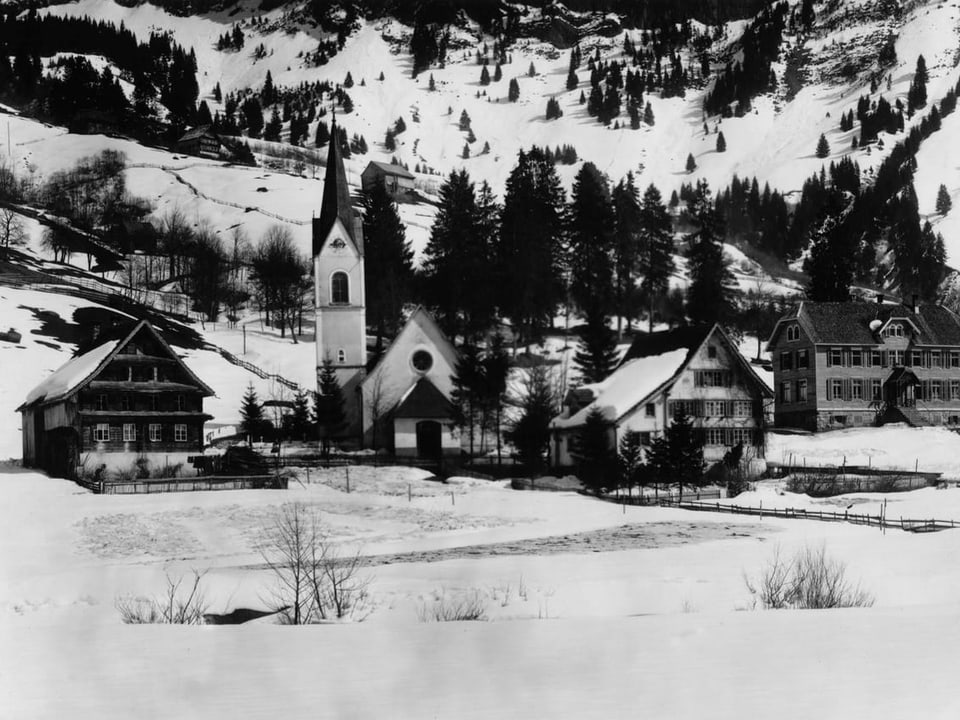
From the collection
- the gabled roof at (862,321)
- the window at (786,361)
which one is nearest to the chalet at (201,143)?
the gabled roof at (862,321)

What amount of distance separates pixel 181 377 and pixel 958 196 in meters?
31.8

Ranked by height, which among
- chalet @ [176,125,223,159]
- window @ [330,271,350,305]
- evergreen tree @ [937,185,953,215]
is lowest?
window @ [330,271,350,305]

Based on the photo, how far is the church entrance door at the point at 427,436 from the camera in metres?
39.5

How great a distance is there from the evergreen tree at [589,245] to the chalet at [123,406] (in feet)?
58.3

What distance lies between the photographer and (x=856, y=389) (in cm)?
4391

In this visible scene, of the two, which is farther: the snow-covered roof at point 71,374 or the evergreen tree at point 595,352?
the evergreen tree at point 595,352

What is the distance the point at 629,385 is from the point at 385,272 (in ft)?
57.6

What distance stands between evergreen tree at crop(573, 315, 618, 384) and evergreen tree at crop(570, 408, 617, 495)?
7.09 meters

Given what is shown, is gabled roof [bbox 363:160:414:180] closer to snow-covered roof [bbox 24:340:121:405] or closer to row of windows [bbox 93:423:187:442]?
snow-covered roof [bbox 24:340:121:405]

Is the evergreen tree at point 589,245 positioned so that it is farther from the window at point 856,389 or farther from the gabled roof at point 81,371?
the gabled roof at point 81,371

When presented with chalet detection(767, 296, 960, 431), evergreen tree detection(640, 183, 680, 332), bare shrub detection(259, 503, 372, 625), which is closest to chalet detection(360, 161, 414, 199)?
evergreen tree detection(640, 183, 680, 332)

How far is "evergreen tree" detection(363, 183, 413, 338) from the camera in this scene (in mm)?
50094

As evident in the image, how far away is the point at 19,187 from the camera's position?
37.6 m

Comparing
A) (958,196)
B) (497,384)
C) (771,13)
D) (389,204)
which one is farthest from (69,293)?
(958,196)
